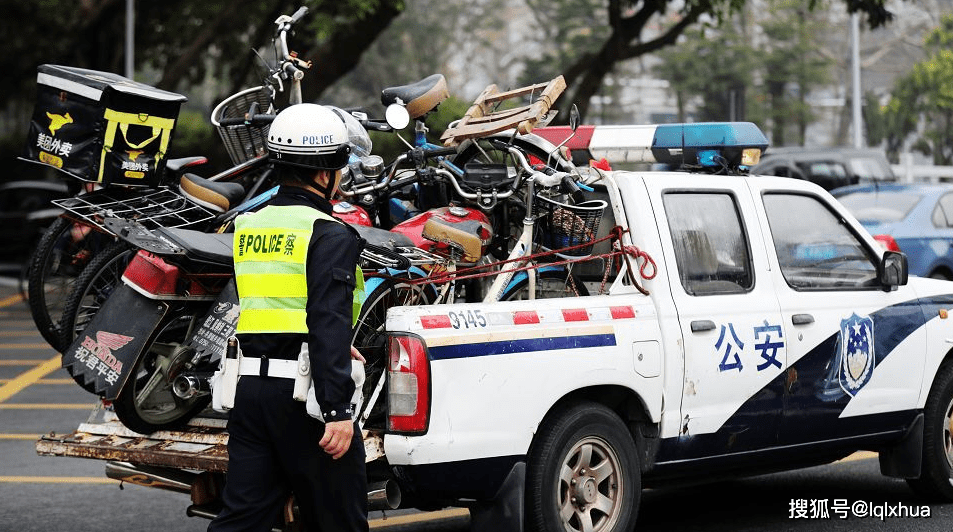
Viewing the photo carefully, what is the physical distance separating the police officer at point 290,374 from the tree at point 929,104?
34105 mm

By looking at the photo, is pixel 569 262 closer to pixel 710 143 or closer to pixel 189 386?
pixel 710 143

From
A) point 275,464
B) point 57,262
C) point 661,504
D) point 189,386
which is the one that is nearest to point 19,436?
point 57,262

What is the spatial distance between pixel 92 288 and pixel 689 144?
9.95 ft

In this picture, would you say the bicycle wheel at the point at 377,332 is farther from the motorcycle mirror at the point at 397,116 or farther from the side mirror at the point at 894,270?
the side mirror at the point at 894,270

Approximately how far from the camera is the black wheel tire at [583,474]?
570cm

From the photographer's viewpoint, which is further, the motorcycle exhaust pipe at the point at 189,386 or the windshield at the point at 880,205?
→ the windshield at the point at 880,205

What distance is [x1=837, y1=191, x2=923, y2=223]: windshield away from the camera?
1434cm

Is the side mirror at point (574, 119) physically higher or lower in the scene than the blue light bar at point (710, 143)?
higher

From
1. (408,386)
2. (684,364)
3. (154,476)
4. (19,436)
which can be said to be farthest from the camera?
(19,436)

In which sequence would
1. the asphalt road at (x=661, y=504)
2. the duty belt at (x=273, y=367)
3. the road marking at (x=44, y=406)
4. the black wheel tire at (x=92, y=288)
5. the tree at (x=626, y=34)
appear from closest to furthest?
the duty belt at (x=273, y=367) → the black wheel tire at (x=92, y=288) → the asphalt road at (x=661, y=504) → the road marking at (x=44, y=406) → the tree at (x=626, y=34)

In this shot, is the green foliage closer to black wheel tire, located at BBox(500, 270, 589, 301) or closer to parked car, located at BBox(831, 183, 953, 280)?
parked car, located at BBox(831, 183, 953, 280)

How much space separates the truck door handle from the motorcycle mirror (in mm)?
2044

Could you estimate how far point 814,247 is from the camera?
278 inches

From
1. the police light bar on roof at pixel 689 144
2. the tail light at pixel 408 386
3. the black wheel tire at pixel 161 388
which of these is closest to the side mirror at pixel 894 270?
the police light bar on roof at pixel 689 144
